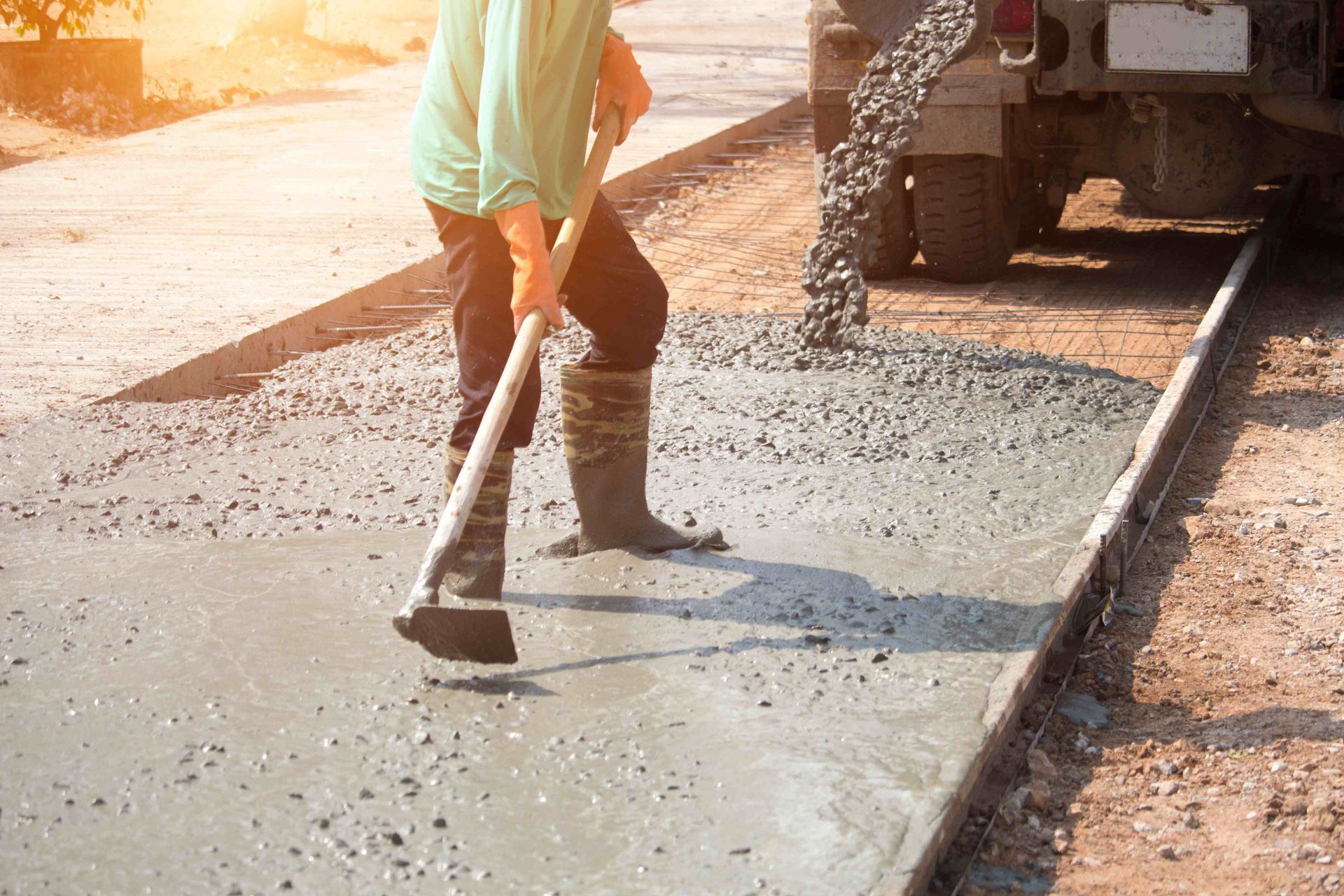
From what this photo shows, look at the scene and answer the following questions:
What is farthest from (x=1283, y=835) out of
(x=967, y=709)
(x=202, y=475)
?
(x=202, y=475)

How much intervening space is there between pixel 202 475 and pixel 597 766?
2206 mm

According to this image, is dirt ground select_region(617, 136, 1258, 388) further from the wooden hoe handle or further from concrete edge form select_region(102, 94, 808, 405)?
the wooden hoe handle

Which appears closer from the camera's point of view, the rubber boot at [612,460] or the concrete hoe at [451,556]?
the concrete hoe at [451,556]

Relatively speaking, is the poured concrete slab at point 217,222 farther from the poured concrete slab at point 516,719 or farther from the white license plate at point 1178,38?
the white license plate at point 1178,38

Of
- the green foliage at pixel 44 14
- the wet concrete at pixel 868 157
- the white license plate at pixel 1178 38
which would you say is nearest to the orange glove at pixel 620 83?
the wet concrete at pixel 868 157

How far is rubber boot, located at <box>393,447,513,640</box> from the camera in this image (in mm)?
3367

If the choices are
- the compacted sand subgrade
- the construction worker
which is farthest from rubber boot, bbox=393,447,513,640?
the compacted sand subgrade

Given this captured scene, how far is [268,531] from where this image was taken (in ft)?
Result: 13.1

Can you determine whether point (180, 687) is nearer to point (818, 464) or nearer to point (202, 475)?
point (202, 475)

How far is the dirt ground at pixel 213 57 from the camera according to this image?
37.5 ft

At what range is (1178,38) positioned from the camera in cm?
579

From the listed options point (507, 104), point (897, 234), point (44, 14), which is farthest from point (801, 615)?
point (44, 14)

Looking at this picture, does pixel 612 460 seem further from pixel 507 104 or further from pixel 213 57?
pixel 213 57

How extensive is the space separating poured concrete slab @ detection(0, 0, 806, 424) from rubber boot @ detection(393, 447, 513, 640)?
230 cm
